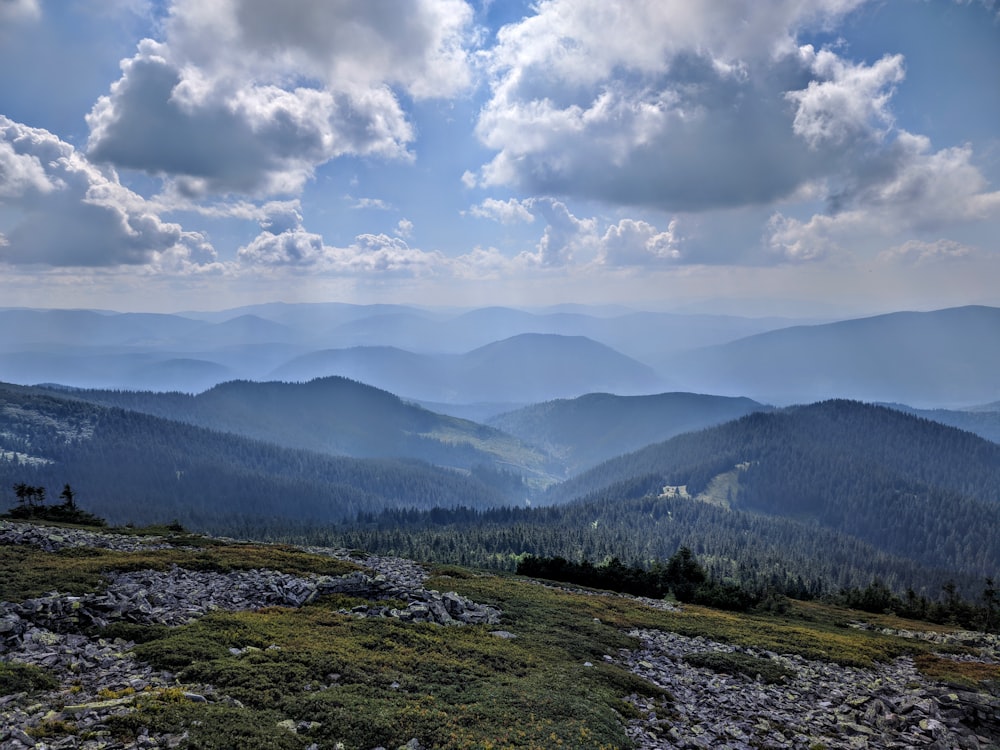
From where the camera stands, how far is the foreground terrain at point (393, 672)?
22844 mm

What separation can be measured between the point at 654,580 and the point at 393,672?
84.7 m

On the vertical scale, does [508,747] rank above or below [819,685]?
above

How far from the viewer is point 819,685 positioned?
40875mm

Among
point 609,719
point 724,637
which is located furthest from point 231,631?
point 724,637

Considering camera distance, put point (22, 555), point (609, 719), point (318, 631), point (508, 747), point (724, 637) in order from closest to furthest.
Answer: point (508, 747), point (609, 719), point (318, 631), point (22, 555), point (724, 637)

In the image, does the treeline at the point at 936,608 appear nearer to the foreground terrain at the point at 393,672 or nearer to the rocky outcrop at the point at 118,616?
the foreground terrain at the point at 393,672

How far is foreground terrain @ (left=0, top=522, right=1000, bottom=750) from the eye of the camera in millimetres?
22844

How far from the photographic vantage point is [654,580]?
4033 inches

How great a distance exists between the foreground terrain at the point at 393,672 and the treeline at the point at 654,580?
37553 mm

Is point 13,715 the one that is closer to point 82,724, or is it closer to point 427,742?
point 82,724

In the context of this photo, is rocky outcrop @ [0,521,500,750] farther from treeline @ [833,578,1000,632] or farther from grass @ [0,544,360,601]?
treeline @ [833,578,1000,632]

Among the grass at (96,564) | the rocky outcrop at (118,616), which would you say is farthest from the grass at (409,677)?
the grass at (96,564)

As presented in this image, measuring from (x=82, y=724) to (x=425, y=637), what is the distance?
22688mm

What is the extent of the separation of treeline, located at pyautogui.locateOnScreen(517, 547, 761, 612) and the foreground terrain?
3755cm
